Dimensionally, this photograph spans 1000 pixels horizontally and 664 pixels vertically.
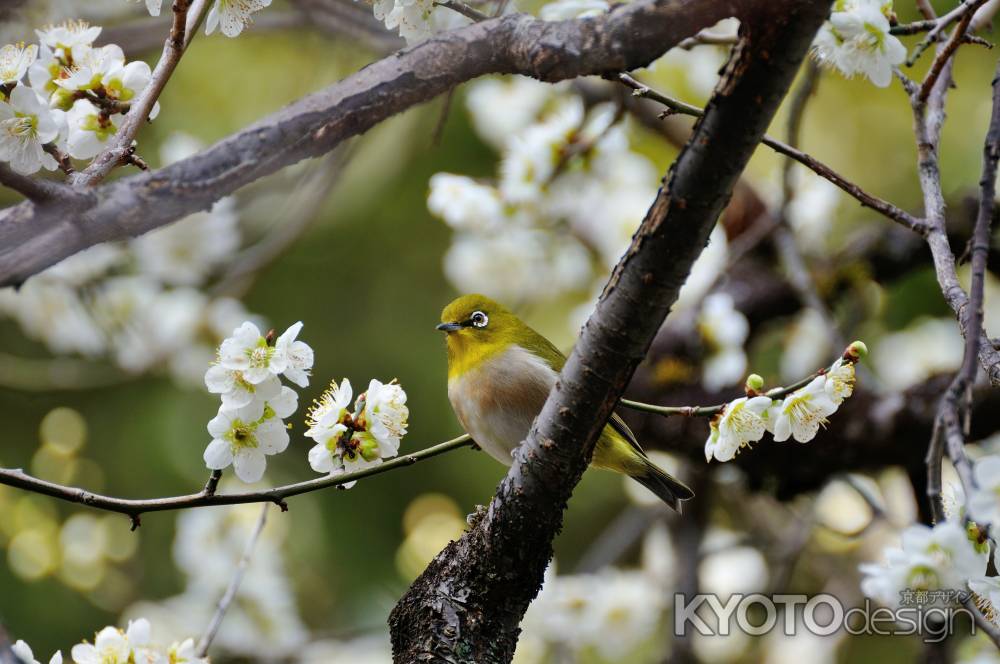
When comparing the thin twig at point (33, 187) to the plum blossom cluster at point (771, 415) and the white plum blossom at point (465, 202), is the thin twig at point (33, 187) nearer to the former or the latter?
the plum blossom cluster at point (771, 415)

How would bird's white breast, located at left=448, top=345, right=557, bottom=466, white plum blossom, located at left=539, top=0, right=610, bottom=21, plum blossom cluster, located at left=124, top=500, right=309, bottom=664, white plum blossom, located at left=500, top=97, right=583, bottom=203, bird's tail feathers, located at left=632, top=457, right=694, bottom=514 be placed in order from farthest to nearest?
plum blossom cluster, located at left=124, top=500, right=309, bottom=664 < white plum blossom, located at left=500, top=97, right=583, bottom=203 < bird's tail feathers, located at left=632, top=457, right=694, bottom=514 < bird's white breast, located at left=448, top=345, right=557, bottom=466 < white plum blossom, located at left=539, top=0, right=610, bottom=21

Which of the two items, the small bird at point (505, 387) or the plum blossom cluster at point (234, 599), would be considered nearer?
the small bird at point (505, 387)

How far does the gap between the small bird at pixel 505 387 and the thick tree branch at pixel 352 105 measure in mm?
1641

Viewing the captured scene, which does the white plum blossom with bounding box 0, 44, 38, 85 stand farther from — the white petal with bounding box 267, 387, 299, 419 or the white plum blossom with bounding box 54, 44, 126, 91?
the white petal with bounding box 267, 387, 299, 419

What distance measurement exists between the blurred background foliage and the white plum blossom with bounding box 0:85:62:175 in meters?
3.31

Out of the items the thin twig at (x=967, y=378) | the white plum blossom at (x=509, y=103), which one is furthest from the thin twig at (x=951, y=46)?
the white plum blossom at (x=509, y=103)

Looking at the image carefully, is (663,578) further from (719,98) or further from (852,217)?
(719,98)

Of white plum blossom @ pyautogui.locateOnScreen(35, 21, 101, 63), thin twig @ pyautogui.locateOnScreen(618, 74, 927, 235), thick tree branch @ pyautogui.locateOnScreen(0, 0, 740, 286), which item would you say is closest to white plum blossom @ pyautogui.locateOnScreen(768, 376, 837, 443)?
thin twig @ pyautogui.locateOnScreen(618, 74, 927, 235)

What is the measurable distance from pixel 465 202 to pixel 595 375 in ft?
8.02

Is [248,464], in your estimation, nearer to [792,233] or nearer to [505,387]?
[505,387]

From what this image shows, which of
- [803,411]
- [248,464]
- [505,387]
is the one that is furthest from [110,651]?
[803,411]

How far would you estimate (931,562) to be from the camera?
184 centimetres

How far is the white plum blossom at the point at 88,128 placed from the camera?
7.18ft

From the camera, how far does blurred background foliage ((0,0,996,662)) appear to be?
570 centimetres
